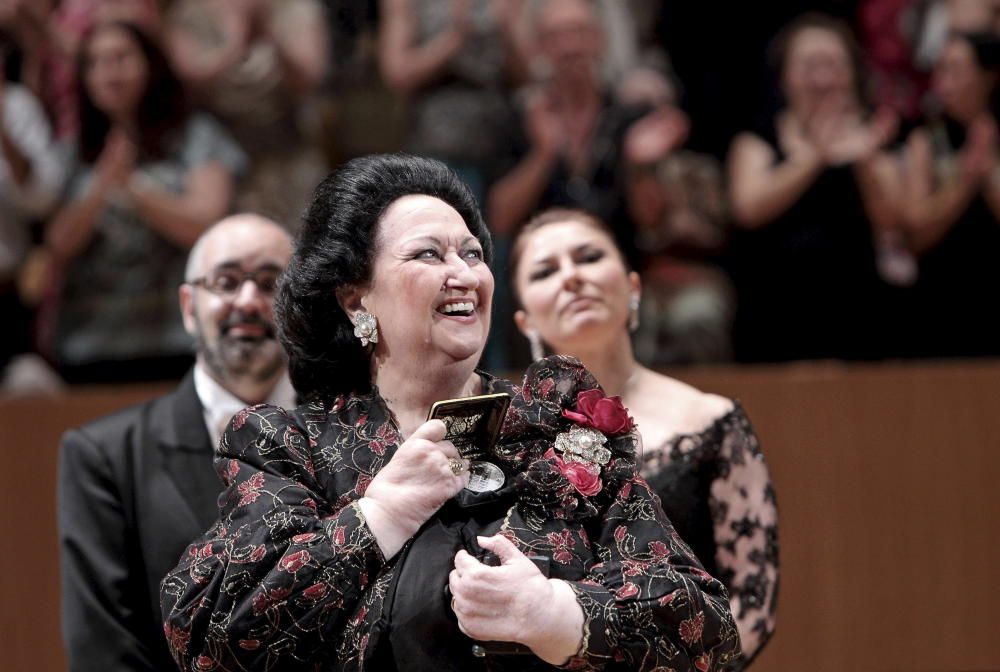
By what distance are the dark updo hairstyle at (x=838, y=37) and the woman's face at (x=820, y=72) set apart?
2cm

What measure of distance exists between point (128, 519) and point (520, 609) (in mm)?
1259

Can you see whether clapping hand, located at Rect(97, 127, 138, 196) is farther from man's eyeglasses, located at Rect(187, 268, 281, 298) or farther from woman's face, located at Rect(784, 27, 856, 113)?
woman's face, located at Rect(784, 27, 856, 113)

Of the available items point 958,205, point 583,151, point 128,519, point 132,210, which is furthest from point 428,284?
point 958,205

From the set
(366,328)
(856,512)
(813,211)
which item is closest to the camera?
(366,328)

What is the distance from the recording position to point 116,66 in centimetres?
426

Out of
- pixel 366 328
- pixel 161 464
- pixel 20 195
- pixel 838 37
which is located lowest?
pixel 161 464

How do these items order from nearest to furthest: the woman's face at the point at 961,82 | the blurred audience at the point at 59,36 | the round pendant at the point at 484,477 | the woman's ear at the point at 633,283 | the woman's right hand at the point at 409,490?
1. the woman's right hand at the point at 409,490
2. the round pendant at the point at 484,477
3. the woman's ear at the point at 633,283
4. the woman's face at the point at 961,82
5. the blurred audience at the point at 59,36

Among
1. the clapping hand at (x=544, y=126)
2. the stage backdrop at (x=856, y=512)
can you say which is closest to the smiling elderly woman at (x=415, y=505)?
the stage backdrop at (x=856, y=512)

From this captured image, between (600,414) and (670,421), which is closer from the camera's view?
(600,414)

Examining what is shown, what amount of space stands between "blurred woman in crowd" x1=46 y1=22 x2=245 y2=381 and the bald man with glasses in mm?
1448

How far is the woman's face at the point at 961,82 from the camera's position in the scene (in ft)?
14.4

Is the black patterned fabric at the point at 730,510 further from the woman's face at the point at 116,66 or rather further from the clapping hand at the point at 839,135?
the woman's face at the point at 116,66

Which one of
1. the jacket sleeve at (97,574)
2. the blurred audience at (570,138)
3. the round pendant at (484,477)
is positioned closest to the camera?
the round pendant at (484,477)

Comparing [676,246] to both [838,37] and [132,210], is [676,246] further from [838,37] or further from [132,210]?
[132,210]
